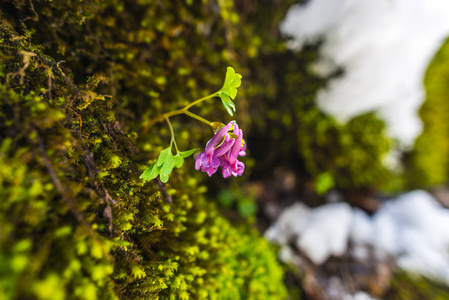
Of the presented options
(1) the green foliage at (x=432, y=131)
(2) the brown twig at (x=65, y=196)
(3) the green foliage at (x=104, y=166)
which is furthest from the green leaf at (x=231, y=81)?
(1) the green foliage at (x=432, y=131)

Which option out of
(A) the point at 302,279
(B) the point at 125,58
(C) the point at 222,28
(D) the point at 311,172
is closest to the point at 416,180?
(D) the point at 311,172

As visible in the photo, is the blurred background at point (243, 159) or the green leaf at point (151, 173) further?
the green leaf at point (151, 173)

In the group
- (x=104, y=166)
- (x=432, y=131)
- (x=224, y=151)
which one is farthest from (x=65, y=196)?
(x=432, y=131)

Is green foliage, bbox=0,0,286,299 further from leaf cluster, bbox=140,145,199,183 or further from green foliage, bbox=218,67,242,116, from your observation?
green foliage, bbox=218,67,242,116

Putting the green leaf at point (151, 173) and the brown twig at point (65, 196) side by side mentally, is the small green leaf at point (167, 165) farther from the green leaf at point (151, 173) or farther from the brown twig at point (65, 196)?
the brown twig at point (65, 196)

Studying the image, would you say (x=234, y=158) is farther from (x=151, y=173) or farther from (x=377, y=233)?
(x=377, y=233)

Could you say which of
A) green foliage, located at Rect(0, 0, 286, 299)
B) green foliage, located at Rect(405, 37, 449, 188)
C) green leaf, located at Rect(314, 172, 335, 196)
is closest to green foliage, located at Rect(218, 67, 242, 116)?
green foliage, located at Rect(0, 0, 286, 299)
